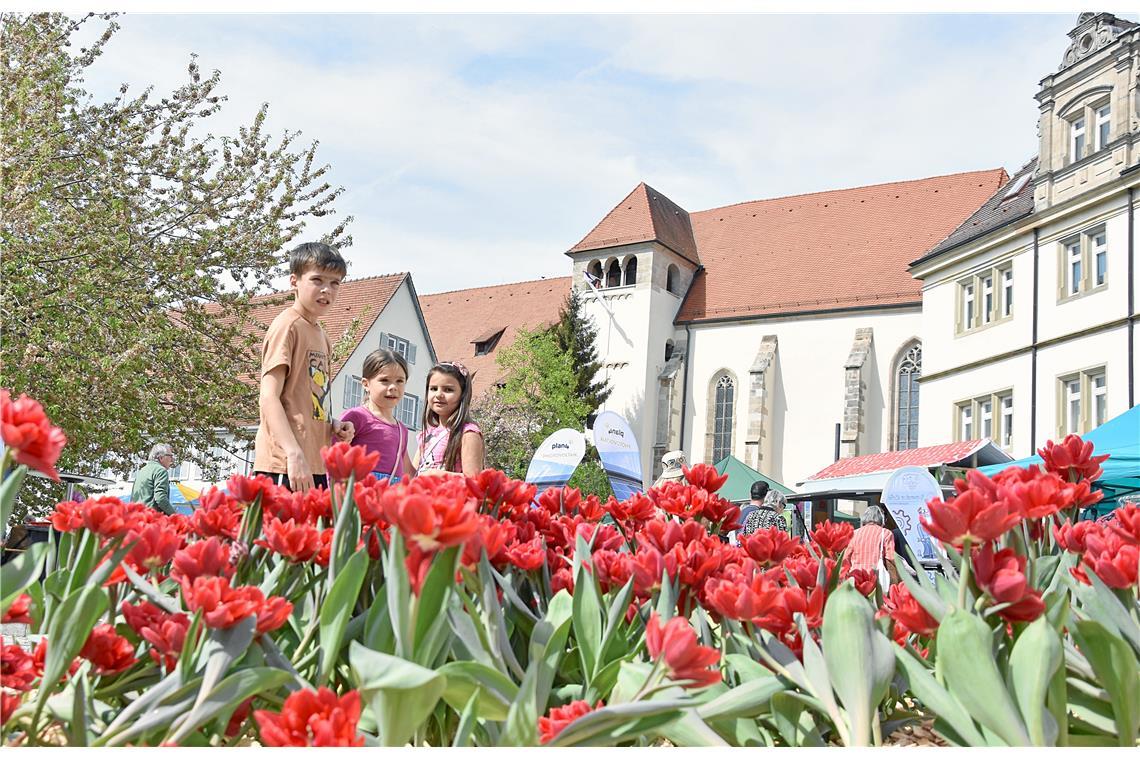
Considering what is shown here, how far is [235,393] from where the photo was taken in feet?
43.0

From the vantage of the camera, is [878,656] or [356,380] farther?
[356,380]

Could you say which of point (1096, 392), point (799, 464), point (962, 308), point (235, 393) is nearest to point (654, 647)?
point (235, 393)

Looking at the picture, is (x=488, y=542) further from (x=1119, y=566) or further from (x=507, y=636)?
(x=1119, y=566)

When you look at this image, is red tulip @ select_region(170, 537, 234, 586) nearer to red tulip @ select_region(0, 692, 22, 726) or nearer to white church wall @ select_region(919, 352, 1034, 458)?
red tulip @ select_region(0, 692, 22, 726)

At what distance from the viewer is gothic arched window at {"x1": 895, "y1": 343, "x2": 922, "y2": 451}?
33.0m

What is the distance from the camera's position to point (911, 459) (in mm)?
18016

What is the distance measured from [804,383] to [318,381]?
108ft

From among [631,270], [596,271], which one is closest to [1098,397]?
[631,270]

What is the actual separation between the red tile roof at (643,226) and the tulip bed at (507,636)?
1488 inches

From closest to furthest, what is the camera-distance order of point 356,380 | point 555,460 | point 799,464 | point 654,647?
point 654,647
point 555,460
point 356,380
point 799,464

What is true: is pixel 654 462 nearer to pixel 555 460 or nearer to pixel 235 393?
pixel 555 460

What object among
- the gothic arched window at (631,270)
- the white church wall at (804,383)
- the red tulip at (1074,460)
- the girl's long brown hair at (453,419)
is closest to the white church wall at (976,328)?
the white church wall at (804,383)

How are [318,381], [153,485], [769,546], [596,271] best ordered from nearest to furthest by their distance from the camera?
[769,546], [318,381], [153,485], [596,271]

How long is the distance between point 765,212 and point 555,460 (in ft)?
89.8
